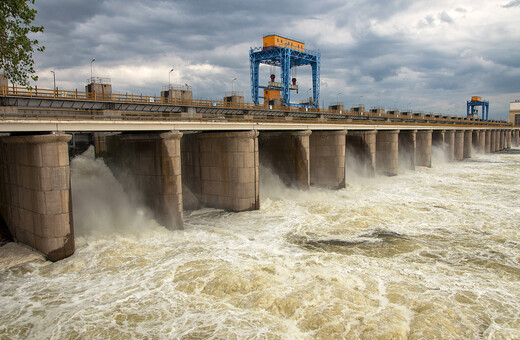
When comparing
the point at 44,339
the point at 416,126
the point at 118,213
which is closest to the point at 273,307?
the point at 44,339

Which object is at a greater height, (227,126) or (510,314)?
(227,126)

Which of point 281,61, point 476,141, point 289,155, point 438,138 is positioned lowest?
point 476,141

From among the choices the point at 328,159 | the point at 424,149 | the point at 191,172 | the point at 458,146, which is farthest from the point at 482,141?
the point at 191,172

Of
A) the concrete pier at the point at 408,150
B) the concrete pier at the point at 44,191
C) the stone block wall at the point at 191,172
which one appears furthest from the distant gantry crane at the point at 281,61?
the concrete pier at the point at 44,191

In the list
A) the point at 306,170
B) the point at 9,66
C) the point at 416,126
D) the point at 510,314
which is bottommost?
the point at 510,314

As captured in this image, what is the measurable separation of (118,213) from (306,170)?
1713cm

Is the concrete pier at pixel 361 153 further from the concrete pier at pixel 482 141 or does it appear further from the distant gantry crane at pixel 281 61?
the concrete pier at pixel 482 141

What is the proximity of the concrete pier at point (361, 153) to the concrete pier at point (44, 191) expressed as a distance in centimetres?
3247

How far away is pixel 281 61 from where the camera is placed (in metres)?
67.8

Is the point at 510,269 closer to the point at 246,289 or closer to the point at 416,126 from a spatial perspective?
the point at 246,289

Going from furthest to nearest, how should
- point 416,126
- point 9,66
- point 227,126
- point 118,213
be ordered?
point 416,126
point 227,126
point 118,213
point 9,66

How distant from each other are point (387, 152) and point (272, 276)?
3660cm

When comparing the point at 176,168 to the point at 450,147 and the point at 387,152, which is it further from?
the point at 450,147

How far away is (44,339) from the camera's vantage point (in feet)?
36.9
